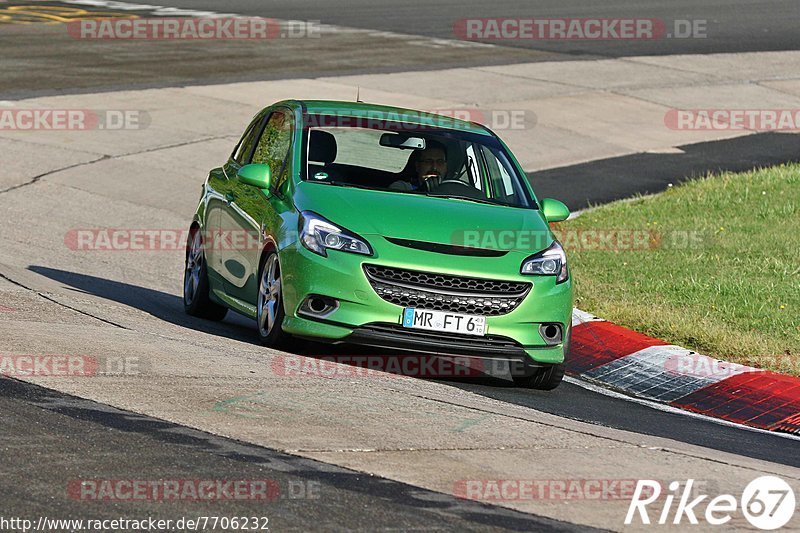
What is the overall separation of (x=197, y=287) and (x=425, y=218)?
2.74 meters

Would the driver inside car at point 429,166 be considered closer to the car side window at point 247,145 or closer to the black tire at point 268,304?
the black tire at point 268,304

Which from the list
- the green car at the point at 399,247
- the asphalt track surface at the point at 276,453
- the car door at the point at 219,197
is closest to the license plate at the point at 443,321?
the green car at the point at 399,247

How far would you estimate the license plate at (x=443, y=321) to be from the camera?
8930 millimetres

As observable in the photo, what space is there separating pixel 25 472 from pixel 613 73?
75.8ft

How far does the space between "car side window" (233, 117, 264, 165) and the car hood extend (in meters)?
1.62

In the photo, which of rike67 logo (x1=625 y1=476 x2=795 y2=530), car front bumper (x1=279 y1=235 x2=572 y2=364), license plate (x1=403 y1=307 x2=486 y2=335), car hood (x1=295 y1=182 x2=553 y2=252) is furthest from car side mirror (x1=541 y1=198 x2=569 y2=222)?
rike67 logo (x1=625 y1=476 x2=795 y2=530)

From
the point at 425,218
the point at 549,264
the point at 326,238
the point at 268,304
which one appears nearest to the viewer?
the point at 326,238

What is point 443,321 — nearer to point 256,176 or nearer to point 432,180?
point 432,180

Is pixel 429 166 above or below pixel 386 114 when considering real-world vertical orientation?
below

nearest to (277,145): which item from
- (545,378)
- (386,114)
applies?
(386,114)

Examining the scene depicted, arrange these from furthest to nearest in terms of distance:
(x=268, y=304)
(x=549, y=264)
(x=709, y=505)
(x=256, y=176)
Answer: (x=256, y=176) < (x=268, y=304) < (x=549, y=264) < (x=709, y=505)

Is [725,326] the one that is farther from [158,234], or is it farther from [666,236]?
[158,234]

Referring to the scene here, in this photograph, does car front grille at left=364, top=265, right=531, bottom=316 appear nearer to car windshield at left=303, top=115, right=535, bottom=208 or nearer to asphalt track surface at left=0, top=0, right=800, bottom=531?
asphalt track surface at left=0, top=0, right=800, bottom=531

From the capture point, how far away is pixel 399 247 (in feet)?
29.5
